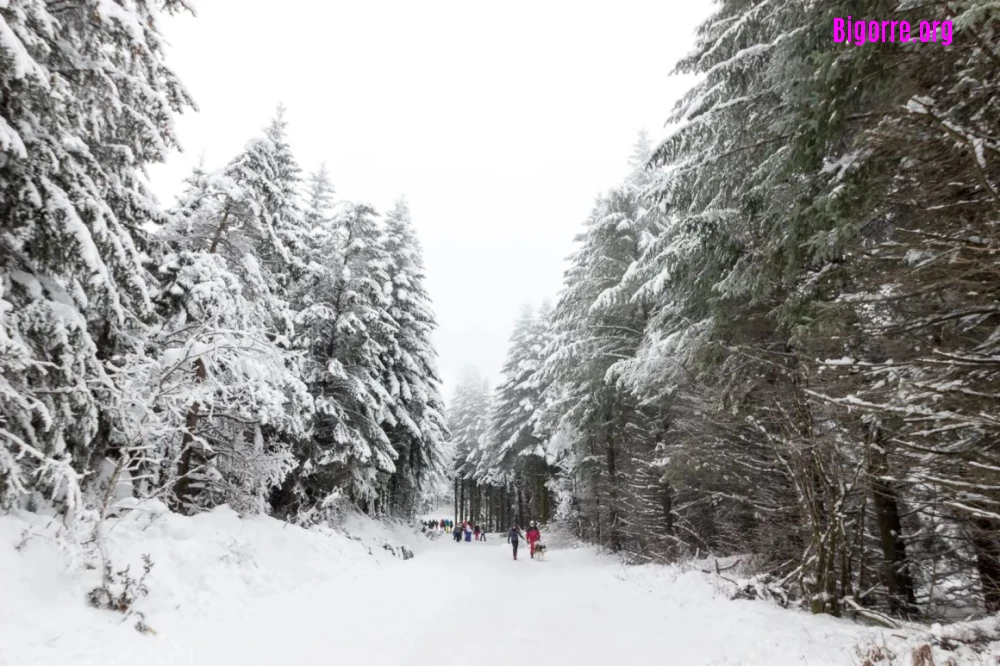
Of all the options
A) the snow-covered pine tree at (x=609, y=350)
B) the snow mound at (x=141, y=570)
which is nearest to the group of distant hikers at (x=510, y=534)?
the snow-covered pine tree at (x=609, y=350)

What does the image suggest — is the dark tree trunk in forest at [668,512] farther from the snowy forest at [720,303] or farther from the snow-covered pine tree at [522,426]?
the snow-covered pine tree at [522,426]

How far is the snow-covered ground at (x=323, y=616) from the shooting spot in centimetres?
489

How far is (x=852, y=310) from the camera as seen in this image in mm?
5758

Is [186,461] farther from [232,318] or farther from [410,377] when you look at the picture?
[410,377]

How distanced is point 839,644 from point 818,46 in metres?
6.96

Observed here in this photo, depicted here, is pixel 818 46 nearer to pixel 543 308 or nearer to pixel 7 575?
pixel 7 575

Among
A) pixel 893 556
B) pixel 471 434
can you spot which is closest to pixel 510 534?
pixel 893 556

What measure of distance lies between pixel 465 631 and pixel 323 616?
2.07 metres

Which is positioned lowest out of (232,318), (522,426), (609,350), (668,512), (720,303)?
(668,512)

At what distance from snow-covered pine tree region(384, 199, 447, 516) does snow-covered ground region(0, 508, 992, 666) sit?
9210 millimetres

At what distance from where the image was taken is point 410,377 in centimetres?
2073

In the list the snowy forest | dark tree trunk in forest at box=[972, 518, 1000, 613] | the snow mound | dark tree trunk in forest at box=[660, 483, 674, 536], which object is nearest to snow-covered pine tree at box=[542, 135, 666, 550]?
dark tree trunk in forest at box=[660, 483, 674, 536]

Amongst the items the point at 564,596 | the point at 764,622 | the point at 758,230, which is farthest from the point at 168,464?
the point at 758,230

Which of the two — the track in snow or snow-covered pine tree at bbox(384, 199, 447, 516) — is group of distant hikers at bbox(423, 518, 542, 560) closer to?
snow-covered pine tree at bbox(384, 199, 447, 516)
